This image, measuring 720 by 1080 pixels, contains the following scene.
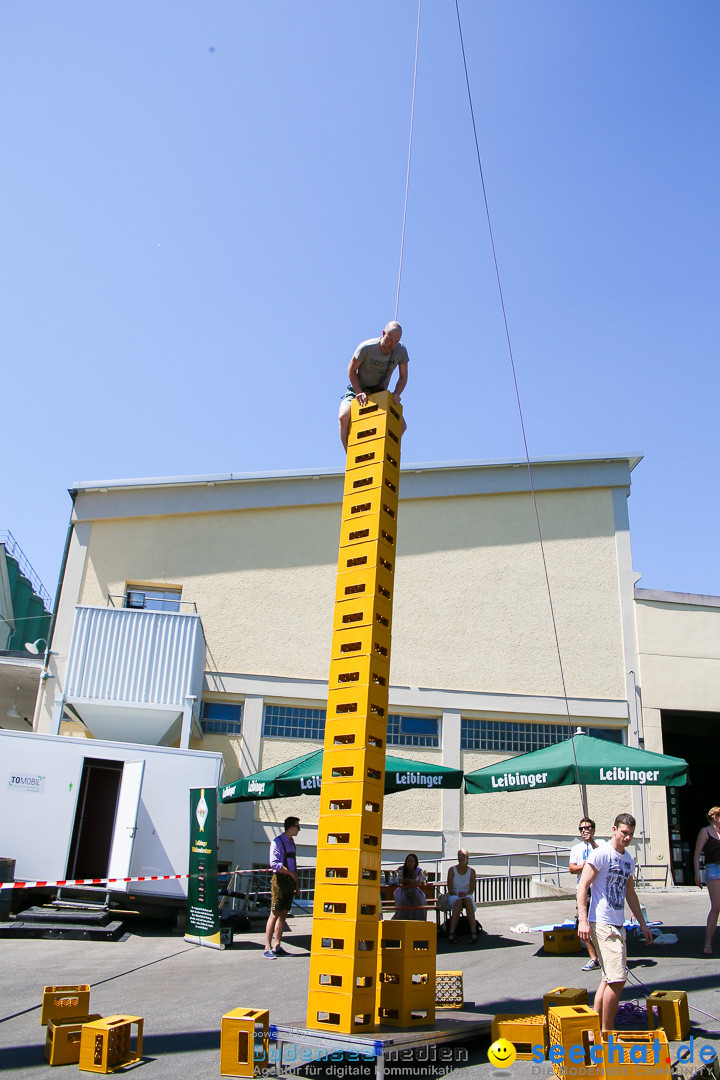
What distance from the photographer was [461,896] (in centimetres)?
1233

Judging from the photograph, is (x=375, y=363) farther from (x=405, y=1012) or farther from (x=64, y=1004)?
(x=64, y=1004)

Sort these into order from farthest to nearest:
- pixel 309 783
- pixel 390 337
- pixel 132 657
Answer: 1. pixel 132 657
2. pixel 309 783
3. pixel 390 337

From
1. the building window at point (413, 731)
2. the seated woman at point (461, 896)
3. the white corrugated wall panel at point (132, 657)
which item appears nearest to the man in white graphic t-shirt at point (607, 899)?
the seated woman at point (461, 896)

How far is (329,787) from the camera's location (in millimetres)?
6645

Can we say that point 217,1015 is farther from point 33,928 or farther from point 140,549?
point 140,549

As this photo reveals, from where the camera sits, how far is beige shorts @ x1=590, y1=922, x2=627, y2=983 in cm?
598

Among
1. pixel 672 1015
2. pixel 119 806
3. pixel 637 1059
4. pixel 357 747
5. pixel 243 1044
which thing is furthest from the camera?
pixel 119 806

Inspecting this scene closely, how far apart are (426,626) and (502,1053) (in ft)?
46.2

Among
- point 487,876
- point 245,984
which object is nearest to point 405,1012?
point 245,984

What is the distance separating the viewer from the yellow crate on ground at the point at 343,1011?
5.86 metres

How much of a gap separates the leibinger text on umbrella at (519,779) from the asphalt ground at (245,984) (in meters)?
2.11

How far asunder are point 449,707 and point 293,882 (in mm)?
9059

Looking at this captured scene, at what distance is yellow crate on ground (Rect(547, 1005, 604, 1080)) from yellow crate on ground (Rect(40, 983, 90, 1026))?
3.54 m

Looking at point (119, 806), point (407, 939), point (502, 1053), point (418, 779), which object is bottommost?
point (502, 1053)
